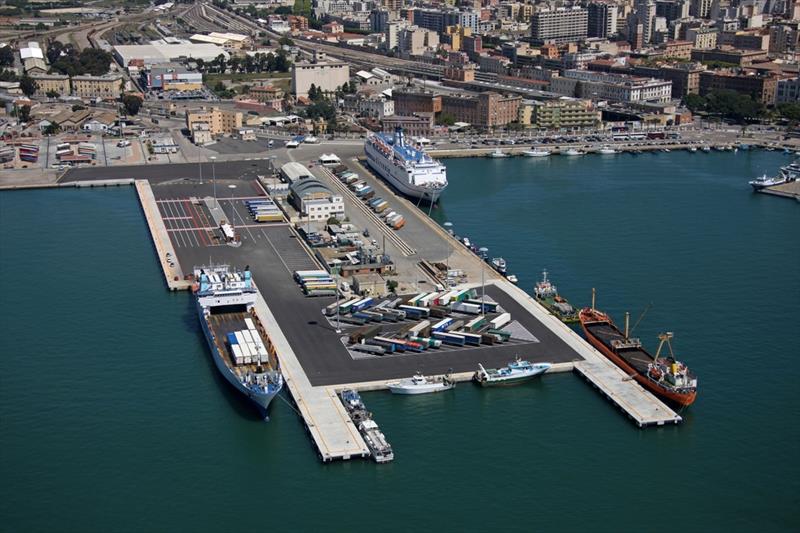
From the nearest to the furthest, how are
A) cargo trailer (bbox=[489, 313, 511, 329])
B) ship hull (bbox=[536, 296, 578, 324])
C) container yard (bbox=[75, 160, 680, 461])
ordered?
container yard (bbox=[75, 160, 680, 461]), cargo trailer (bbox=[489, 313, 511, 329]), ship hull (bbox=[536, 296, 578, 324])

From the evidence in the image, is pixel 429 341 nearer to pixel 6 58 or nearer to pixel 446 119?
pixel 446 119

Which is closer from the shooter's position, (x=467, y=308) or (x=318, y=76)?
(x=467, y=308)

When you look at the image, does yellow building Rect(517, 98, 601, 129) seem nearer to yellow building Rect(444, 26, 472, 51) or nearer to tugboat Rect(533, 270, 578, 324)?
yellow building Rect(444, 26, 472, 51)

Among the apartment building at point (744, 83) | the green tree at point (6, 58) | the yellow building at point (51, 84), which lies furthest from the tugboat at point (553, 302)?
the green tree at point (6, 58)

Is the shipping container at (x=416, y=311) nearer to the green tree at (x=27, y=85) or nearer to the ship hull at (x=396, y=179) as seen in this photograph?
the ship hull at (x=396, y=179)

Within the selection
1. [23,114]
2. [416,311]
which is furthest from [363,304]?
[23,114]

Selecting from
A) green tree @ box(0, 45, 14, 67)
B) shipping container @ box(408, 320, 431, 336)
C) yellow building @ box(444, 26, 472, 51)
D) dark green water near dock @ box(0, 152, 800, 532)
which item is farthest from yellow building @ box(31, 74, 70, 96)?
shipping container @ box(408, 320, 431, 336)
